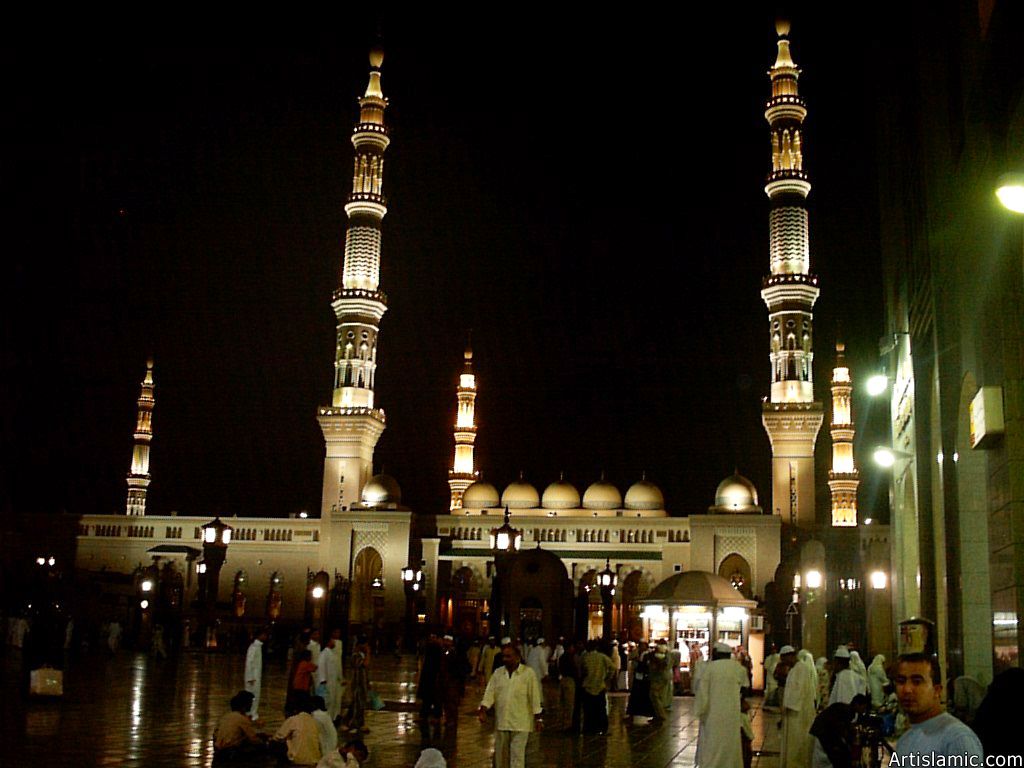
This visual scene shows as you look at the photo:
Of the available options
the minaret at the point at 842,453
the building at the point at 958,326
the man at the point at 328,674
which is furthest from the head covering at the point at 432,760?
the minaret at the point at 842,453

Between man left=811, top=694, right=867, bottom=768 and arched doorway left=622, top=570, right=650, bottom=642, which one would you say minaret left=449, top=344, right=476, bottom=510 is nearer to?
arched doorway left=622, top=570, right=650, bottom=642

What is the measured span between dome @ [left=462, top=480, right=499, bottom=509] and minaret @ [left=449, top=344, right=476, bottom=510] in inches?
125

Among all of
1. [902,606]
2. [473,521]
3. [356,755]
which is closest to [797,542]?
[473,521]

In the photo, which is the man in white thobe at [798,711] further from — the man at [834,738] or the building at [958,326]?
the man at [834,738]

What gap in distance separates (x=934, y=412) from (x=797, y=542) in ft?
67.9

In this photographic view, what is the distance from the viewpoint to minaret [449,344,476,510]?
5072 centimetres

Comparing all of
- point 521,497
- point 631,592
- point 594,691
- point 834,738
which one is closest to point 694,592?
point 594,691

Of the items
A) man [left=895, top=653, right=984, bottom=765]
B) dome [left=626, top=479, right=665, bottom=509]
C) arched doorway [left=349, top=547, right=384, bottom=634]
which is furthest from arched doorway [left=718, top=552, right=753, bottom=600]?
man [left=895, top=653, right=984, bottom=765]

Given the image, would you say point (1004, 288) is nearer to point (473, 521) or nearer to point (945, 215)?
point (945, 215)

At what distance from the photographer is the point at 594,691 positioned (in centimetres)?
1490

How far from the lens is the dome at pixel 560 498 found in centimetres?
4597

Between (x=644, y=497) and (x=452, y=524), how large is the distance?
800 centimetres

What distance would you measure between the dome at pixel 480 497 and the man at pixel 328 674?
32.7m

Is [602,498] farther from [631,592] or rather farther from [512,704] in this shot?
[512,704]
